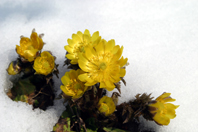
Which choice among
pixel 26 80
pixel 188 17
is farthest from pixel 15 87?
pixel 188 17

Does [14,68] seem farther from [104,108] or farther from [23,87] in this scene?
[104,108]

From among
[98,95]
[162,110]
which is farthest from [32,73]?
[162,110]

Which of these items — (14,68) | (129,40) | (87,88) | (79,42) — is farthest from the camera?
(129,40)

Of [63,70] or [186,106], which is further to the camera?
[63,70]

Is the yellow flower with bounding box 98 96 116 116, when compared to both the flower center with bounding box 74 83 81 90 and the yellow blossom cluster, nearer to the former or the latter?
the yellow blossom cluster

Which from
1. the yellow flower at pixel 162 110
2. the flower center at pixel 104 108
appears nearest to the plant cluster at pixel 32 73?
the flower center at pixel 104 108

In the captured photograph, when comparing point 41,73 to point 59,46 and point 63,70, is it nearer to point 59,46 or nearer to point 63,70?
point 63,70

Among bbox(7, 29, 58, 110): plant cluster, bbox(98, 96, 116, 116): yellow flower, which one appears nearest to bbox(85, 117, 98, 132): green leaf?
bbox(98, 96, 116, 116): yellow flower
